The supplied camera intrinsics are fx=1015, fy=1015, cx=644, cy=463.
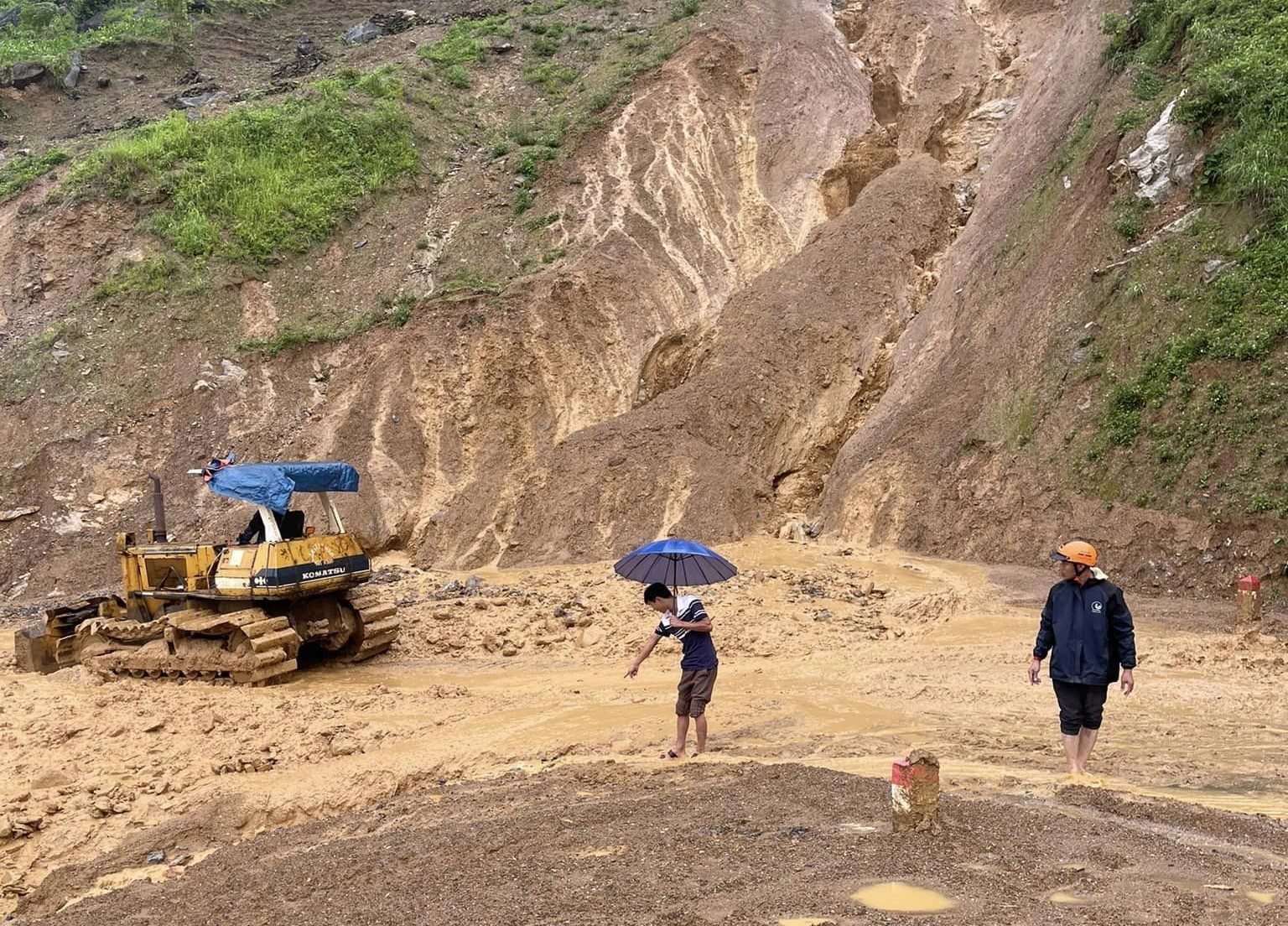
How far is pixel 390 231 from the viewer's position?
26.7m

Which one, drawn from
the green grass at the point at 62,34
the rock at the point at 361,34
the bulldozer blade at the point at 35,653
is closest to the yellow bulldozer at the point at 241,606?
the bulldozer blade at the point at 35,653

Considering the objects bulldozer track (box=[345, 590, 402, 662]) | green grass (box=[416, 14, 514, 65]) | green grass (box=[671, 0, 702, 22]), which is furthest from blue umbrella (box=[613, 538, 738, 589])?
green grass (box=[671, 0, 702, 22])

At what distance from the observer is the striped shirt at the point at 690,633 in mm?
7520

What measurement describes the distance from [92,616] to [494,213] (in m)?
15.9

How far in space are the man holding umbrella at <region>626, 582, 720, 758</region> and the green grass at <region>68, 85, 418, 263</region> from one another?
21473 millimetres

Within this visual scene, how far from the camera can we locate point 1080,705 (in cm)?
645

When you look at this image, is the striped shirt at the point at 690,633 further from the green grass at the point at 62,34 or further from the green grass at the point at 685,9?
the green grass at the point at 62,34

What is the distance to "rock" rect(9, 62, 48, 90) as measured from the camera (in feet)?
118

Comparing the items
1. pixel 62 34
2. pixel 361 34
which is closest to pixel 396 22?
pixel 361 34

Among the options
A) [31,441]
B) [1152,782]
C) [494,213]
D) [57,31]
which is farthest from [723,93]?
[57,31]

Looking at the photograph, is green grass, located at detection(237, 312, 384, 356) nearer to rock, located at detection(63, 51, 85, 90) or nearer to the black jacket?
the black jacket

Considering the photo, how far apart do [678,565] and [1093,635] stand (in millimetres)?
3113

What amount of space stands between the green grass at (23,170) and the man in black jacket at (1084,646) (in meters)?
29.3

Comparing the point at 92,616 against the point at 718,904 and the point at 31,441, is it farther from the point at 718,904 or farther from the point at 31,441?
the point at 718,904
